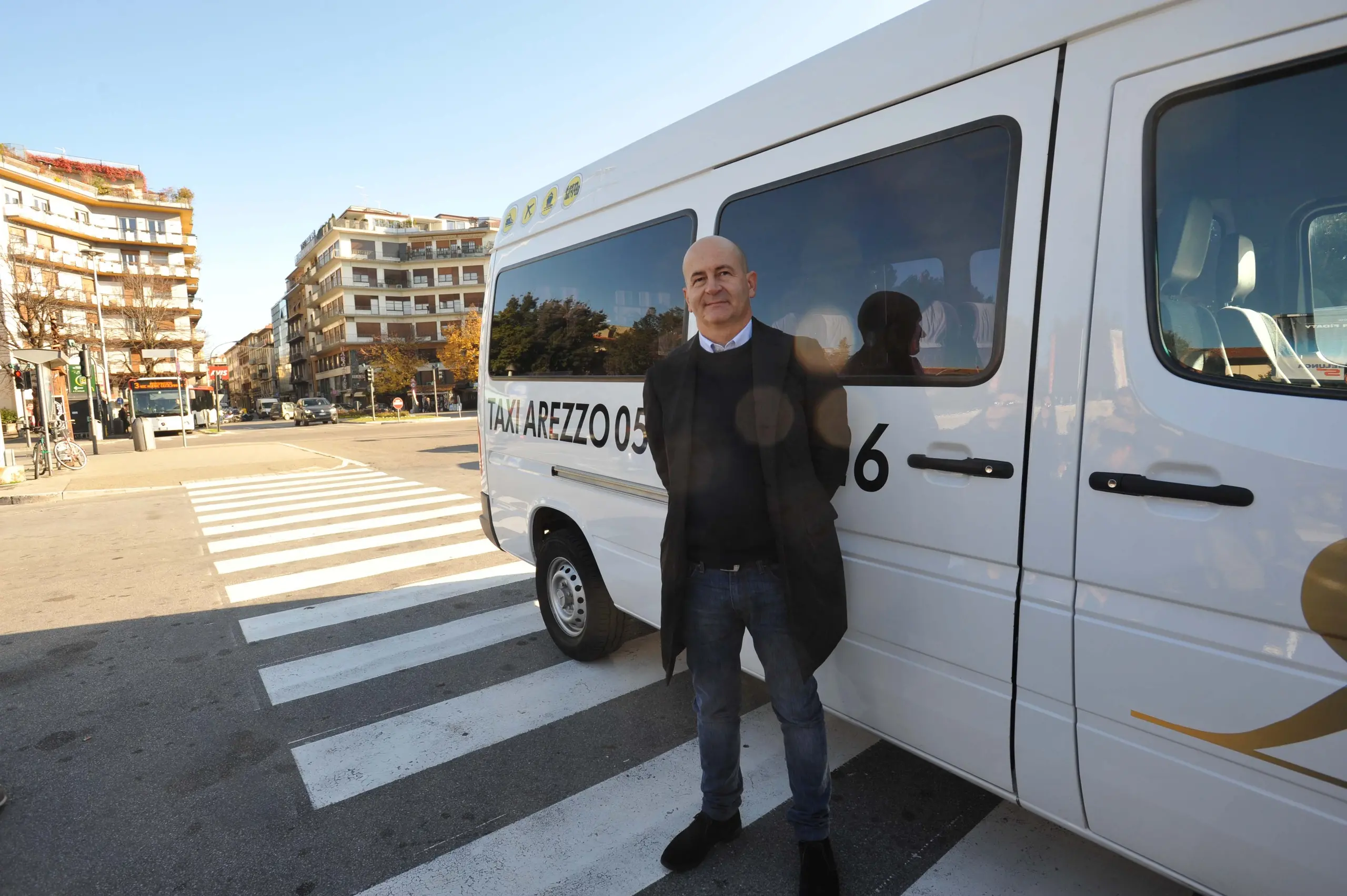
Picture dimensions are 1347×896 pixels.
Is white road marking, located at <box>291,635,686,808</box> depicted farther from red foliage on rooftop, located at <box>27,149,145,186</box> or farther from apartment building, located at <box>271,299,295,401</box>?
apartment building, located at <box>271,299,295,401</box>

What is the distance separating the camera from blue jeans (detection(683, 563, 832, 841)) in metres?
2.21

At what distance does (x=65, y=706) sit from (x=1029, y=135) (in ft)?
17.3

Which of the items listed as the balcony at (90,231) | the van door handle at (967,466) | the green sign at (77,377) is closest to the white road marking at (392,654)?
the van door handle at (967,466)

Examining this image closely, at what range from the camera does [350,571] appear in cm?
650

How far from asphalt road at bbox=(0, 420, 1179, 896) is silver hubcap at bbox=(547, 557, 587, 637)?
24 centimetres

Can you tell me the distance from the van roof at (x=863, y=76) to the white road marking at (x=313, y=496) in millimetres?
9268

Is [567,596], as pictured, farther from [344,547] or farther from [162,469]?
[162,469]

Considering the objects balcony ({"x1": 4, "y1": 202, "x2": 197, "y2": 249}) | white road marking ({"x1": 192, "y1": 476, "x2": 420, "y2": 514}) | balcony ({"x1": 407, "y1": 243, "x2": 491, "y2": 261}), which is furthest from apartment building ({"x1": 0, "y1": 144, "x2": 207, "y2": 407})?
white road marking ({"x1": 192, "y1": 476, "x2": 420, "y2": 514})

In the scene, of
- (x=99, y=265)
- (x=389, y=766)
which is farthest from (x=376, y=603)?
(x=99, y=265)

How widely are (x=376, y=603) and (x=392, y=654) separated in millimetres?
1193

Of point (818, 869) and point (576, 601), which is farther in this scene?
point (576, 601)

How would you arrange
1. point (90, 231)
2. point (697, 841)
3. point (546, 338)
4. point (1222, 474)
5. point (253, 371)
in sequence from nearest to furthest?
point (1222, 474)
point (697, 841)
point (546, 338)
point (90, 231)
point (253, 371)

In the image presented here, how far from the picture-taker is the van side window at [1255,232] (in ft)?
4.73

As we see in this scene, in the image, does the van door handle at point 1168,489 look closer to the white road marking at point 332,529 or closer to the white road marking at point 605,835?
the white road marking at point 605,835
